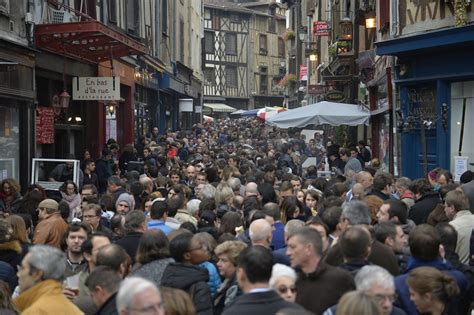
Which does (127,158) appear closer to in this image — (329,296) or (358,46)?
(358,46)

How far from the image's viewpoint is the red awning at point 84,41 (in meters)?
15.8

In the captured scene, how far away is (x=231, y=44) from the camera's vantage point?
72125 millimetres

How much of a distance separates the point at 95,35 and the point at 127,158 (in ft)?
15.3

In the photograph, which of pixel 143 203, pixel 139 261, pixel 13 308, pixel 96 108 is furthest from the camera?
pixel 96 108

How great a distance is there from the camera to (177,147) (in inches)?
968

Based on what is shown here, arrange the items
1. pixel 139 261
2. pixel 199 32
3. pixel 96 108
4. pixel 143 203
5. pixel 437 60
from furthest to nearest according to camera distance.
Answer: pixel 199 32
pixel 96 108
pixel 437 60
pixel 143 203
pixel 139 261

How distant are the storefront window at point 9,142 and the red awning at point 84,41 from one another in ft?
5.28

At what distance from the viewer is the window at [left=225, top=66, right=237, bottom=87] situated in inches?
2834

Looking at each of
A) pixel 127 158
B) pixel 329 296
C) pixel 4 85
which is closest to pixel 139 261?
pixel 329 296

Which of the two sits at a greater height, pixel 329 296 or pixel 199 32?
pixel 199 32

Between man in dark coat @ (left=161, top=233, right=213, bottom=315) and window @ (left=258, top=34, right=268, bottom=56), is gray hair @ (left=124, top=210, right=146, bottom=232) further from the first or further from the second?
window @ (left=258, top=34, right=268, bottom=56)

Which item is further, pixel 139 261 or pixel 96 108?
pixel 96 108

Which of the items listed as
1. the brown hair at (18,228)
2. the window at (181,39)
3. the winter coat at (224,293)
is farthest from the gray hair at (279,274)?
the window at (181,39)

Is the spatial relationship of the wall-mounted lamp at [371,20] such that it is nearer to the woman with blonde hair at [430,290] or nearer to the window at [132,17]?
the window at [132,17]
